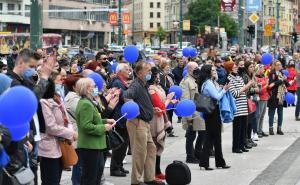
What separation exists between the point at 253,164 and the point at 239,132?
3.95ft

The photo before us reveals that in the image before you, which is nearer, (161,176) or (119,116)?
(161,176)

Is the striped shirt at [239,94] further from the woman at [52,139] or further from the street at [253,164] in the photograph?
the woman at [52,139]

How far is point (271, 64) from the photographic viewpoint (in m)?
17.3

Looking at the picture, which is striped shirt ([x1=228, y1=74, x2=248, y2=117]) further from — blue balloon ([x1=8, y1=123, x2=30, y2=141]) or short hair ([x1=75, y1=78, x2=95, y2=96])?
blue balloon ([x1=8, y1=123, x2=30, y2=141])

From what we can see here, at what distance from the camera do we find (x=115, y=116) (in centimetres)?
1113

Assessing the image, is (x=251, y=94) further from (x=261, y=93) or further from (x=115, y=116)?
(x=115, y=116)

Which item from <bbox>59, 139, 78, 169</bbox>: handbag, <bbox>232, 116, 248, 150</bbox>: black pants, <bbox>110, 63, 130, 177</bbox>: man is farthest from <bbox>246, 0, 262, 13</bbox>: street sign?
<bbox>59, 139, 78, 169</bbox>: handbag

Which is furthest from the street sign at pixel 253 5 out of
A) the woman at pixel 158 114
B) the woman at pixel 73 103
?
the woman at pixel 73 103

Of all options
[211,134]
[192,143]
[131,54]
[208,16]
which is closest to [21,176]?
[211,134]

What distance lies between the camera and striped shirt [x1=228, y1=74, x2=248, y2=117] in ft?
41.7

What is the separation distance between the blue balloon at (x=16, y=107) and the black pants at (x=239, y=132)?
8416 mm

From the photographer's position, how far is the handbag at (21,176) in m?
6.12

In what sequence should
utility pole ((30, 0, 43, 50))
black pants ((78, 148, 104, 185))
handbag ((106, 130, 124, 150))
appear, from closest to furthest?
1. black pants ((78, 148, 104, 185))
2. handbag ((106, 130, 124, 150))
3. utility pole ((30, 0, 43, 50))

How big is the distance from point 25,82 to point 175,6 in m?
150
